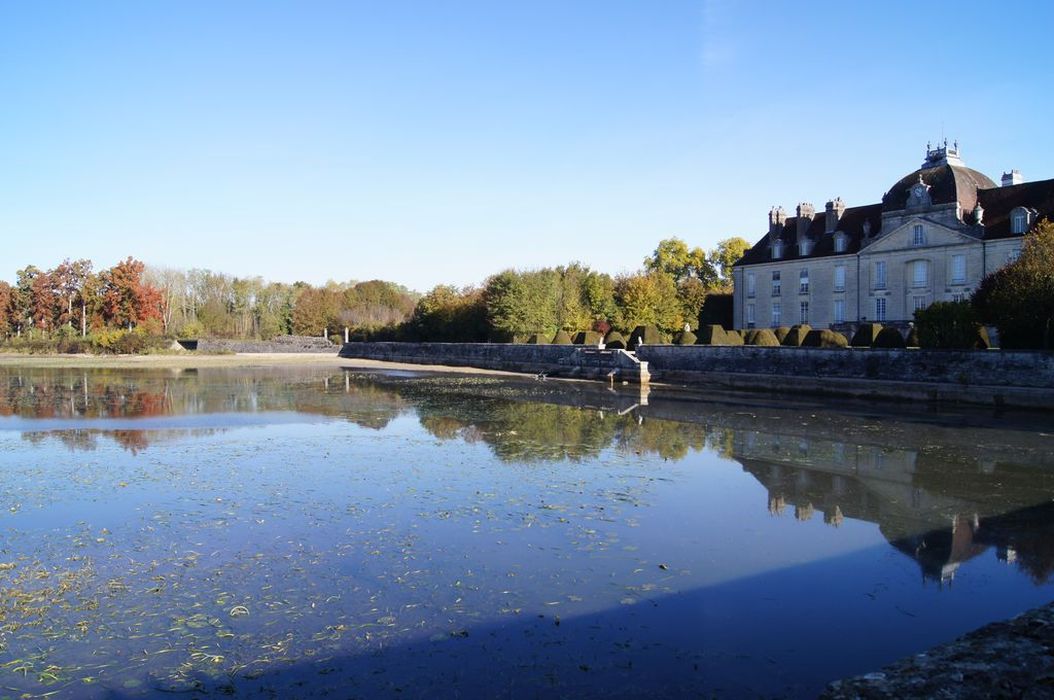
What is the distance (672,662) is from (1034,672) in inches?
83.0

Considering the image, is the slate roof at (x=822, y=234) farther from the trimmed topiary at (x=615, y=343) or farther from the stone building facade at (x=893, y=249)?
the trimmed topiary at (x=615, y=343)

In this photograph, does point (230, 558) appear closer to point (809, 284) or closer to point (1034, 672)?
point (1034, 672)

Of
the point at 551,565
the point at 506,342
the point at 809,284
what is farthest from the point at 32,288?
the point at 551,565

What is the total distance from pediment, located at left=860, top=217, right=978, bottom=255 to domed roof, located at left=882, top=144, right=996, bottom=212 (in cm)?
126

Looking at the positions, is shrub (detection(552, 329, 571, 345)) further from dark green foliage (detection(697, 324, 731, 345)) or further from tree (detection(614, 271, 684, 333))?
dark green foliage (detection(697, 324, 731, 345))

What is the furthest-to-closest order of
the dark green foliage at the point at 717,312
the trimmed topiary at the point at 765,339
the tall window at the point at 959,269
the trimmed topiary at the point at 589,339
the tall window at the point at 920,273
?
the dark green foliage at the point at 717,312 → the tall window at the point at 920,273 → the trimmed topiary at the point at 589,339 → the tall window at the point at 959,269 → the trimmed topiary at the point at 765,339

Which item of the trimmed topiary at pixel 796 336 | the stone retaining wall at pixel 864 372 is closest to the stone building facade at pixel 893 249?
the trimmed topiary at pixel 796 336

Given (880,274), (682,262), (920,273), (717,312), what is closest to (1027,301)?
(920,273)

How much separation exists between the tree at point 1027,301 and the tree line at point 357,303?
2377cm

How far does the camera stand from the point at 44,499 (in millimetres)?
9875

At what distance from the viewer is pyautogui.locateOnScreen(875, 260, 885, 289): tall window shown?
43281mm

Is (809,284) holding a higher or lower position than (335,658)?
higher

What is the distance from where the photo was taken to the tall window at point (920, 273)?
41.5m

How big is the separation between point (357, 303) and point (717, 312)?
40696mm
